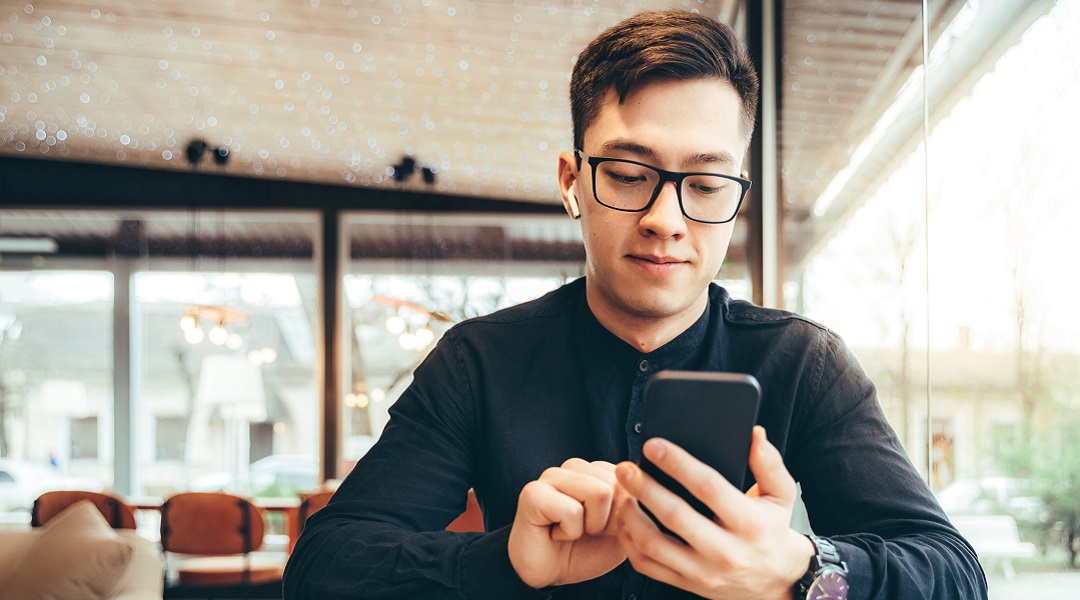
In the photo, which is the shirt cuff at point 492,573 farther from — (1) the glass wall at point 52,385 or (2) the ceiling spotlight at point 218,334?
(1) the glass wall at point 52,385

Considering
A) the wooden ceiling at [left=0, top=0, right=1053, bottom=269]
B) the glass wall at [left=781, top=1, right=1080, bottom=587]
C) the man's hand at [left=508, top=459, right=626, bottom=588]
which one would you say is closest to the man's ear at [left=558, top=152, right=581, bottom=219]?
the man's hand at [left=508, top=459, right=626, bottom=588]

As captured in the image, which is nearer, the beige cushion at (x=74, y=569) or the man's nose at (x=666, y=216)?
the man's nose at (x=666, y=216)

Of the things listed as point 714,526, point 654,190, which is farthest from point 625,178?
point 714,526

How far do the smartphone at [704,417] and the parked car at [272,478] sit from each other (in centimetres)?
712

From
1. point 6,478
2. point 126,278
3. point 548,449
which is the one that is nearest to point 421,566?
point 548,449

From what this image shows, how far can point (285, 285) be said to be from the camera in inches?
295

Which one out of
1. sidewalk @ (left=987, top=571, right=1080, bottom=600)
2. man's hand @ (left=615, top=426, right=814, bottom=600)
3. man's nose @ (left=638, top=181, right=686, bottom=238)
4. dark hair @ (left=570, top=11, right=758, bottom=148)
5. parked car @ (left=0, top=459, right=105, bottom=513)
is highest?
dark hair @ (left=570, top=11, right=758, bottom=148)

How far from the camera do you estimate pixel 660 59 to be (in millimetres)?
1037

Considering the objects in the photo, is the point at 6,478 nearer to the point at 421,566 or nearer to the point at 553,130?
the point at 553,130

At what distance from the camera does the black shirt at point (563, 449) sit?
96 centimetres

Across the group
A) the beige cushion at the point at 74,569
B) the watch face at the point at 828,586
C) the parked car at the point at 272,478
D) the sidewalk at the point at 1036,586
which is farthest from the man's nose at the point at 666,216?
the parked car at the point at 272,478

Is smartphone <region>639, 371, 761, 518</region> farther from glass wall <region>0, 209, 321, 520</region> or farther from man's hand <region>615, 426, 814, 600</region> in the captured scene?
glass wall <region>0, 209, 321, 520</region>

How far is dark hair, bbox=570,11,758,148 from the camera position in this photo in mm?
1044

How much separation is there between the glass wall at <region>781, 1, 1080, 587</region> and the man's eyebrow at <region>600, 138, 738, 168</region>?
604 millimetres
